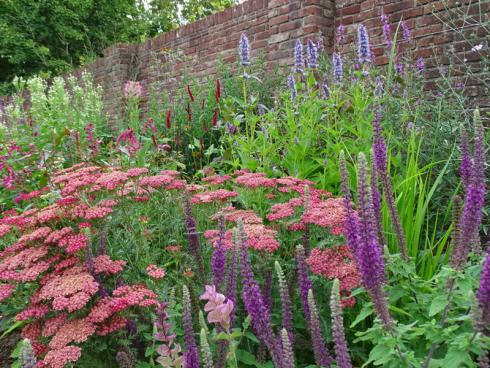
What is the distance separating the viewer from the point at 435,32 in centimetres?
468

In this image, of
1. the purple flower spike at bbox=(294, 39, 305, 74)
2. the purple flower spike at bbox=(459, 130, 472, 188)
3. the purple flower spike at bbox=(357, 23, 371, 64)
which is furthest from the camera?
the purple flower spike at bbox=(294, 39, 305, 74)

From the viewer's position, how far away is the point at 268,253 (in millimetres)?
1950

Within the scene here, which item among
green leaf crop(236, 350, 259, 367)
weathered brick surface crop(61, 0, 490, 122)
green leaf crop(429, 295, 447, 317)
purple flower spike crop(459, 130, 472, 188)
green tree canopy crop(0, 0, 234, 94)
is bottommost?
green leaf crop(236, 350, 259, 367)

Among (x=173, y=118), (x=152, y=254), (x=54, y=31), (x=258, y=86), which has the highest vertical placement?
(x=54, y=31)

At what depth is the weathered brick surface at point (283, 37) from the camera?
14.8 ft

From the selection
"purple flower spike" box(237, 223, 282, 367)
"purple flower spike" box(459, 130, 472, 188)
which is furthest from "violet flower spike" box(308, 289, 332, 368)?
"purple flower spike" box(459, 130, 472, 188)

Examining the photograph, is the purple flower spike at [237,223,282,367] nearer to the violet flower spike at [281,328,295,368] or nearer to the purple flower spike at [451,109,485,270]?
the violet flower spike at [281,328,295,368]

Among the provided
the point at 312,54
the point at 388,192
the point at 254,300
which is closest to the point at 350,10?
the point at 312,54

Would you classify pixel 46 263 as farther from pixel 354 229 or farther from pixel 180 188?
pixel 354 229

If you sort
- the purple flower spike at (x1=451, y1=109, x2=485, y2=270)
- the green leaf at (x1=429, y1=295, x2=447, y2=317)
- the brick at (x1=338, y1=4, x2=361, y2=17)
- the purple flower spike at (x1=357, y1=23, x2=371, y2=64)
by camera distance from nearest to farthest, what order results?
1. the purple flower spike at (x1=451, y1=109, x2=485, y2=270)
2. the green leaf at (x1=429, y1=295, x2=447, y2=317)
3. the purple flower spike at (x1=357, y1=23, x2=371, y2=64)
4. the brick at (x1=338, y1=4, x2=361, y2=17)

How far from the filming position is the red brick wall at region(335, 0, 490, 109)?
427cm

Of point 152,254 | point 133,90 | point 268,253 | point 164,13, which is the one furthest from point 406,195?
point 164,13

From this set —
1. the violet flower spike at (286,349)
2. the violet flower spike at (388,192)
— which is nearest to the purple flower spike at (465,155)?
the violet flower spike at (388,192)

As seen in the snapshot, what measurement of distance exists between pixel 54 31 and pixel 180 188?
19193 millimetres
